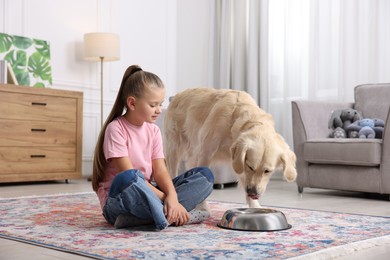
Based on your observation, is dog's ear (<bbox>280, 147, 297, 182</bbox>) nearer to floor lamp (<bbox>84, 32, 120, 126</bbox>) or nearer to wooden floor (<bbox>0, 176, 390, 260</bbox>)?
wooden floor (<bbox>0, 176, 390, 260</bbox>)

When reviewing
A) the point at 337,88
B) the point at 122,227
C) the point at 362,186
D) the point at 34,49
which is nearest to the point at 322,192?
the point at 362,186

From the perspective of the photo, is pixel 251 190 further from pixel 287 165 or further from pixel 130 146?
pixel 130 146

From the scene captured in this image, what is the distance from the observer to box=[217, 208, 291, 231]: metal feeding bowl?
2.19m

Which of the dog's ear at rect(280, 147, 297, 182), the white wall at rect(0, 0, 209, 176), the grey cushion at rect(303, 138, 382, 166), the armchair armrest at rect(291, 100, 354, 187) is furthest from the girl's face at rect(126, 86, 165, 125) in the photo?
the white wall at rect(0, 0, 209, 176)

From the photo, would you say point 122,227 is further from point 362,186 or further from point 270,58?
point 270,58

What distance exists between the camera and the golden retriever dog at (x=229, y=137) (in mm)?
2414

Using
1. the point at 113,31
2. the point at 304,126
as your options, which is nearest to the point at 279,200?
the point at 304,126

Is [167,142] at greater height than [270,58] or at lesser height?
lesser

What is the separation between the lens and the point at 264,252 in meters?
1.74

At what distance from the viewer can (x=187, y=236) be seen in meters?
2.04

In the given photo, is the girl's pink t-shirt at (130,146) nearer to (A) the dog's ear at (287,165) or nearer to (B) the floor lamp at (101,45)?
(A) the dog's ear at (287,165)

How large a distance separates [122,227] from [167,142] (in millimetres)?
1065

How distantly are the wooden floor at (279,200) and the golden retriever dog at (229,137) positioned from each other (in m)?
0.42

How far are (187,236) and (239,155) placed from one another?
53 centimetres
